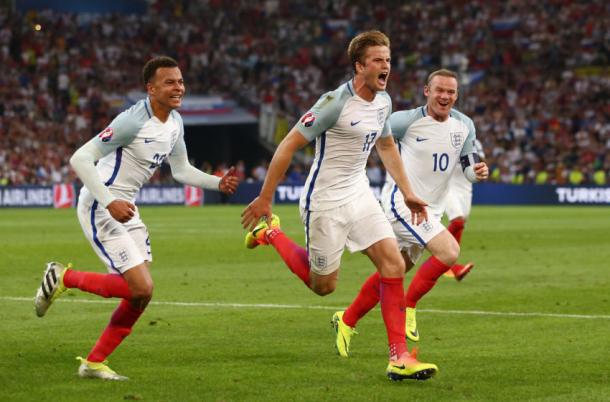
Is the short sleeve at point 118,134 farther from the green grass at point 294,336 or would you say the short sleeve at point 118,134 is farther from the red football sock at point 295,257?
the red football sock at point 295,257

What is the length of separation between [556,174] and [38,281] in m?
31.3

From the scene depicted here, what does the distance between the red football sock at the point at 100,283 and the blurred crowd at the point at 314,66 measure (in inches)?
1359

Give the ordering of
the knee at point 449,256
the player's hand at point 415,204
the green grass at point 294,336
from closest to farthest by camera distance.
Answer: the green grass at point 294,336, the player's hand at point 415,204, the knee at point 449,256

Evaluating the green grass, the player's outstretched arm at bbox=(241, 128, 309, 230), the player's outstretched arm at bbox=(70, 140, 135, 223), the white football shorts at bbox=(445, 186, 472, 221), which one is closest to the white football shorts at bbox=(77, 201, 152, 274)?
the player's outstretched arm at bbox=(70, 140, 135, 223)

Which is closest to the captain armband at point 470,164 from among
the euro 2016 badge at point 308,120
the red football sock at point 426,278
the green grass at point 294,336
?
the red football sock at point 426,278

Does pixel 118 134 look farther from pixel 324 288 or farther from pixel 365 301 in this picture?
pixel 365 301

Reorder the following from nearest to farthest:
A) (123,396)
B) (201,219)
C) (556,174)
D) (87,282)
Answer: (123,396)
(87,282)
(201,219)
(556,174)

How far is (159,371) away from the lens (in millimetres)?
9047

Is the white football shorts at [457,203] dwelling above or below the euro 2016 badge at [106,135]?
below

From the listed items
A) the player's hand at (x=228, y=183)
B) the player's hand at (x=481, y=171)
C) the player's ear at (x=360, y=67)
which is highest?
the player's ear at (x=360, y=67)

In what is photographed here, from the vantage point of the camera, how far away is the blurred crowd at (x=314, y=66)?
4612cm

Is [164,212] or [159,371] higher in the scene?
[159,371]

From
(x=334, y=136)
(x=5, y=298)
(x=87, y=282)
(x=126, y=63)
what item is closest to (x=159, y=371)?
(x=87, y=282)

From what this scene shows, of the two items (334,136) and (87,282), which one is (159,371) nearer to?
(87,282)
